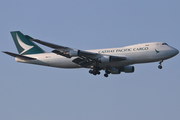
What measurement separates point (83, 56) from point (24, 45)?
48.7ft

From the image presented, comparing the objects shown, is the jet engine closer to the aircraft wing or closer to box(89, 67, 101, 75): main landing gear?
the aircraft wing

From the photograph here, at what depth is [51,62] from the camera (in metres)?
57.7

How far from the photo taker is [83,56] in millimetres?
53188

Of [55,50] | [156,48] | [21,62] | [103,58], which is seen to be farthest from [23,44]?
[156,48]

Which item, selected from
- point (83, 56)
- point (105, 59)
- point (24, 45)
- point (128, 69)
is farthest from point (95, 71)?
point (24, 45)

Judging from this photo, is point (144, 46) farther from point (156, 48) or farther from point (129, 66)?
point (129, 66)

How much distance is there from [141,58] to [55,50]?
14.4 meters

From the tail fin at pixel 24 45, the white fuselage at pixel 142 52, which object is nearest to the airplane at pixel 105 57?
the white fuselage at pixel 142 52

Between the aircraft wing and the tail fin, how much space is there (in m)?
9.81

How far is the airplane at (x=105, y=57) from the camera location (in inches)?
2041

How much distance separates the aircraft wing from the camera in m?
50.5

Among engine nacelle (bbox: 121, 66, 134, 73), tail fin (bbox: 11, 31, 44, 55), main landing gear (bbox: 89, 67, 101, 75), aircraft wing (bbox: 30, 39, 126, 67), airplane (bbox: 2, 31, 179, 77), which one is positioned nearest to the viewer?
aircraft wing (bbox: 30, 39, 126, 67)

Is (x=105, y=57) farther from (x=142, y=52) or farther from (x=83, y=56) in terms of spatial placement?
(x=142, y=52)

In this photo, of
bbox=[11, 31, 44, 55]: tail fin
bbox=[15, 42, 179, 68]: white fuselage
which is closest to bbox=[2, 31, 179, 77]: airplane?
bbox=[15, 42, 179, 68]: white fuselage
